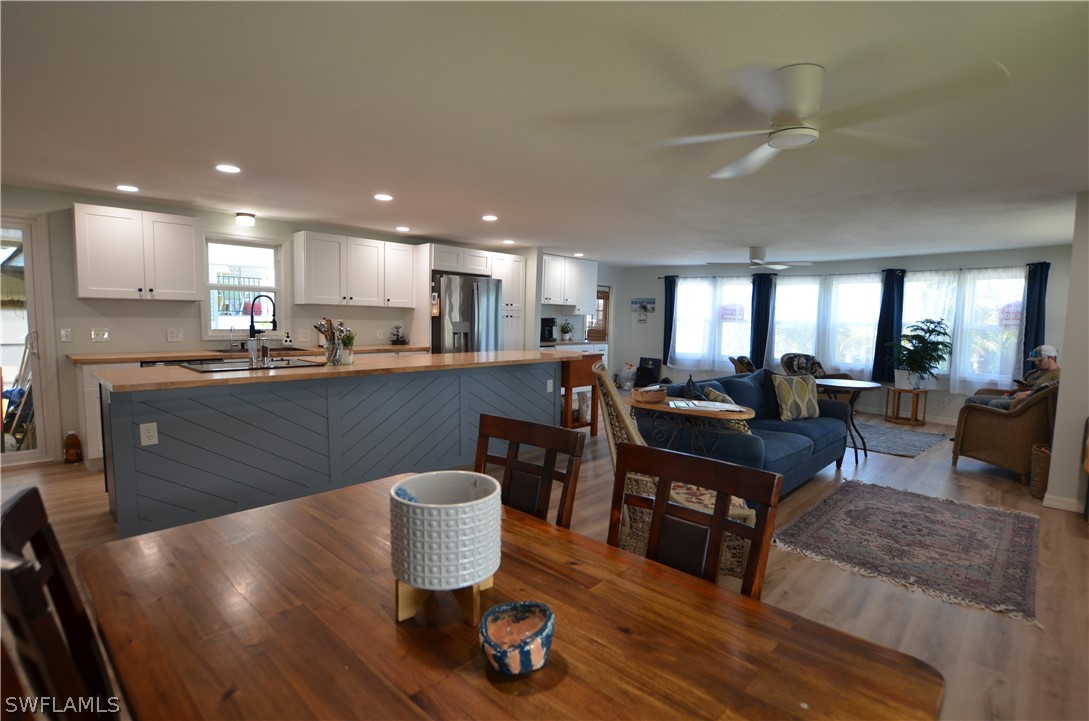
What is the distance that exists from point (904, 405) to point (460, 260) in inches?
255

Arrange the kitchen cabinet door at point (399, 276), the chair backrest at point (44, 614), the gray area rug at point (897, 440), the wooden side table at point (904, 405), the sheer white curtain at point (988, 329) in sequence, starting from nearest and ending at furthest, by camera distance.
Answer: the chair backrest at point (44, 614) < the gray area rug at point (897, 440) < the kitchen cabinet door at point (399, 276) < the sheer white curtain at point (988, 329) < the wooden side table at point (904, 405)

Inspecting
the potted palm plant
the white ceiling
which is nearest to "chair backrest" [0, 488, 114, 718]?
the white ceiling

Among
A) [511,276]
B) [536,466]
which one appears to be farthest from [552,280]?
[536,466]

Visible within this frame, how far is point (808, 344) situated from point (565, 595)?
8.33 meters

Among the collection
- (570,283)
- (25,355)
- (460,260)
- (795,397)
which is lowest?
(795,397)

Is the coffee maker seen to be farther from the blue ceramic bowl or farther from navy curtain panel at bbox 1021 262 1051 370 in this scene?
the blue ceramic bowl

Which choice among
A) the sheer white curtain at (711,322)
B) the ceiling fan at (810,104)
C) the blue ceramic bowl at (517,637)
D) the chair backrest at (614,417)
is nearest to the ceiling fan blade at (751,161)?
the ceiling fan at (810,104)

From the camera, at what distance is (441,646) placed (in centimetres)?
88

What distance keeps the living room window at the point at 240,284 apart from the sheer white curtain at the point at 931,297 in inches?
317

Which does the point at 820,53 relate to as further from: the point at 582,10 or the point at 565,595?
the point at 565,595

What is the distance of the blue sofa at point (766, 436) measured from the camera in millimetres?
3432

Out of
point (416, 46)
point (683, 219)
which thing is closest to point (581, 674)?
point (416, 46)

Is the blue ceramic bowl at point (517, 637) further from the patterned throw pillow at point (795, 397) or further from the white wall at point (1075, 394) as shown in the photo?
the white wall at point (1075, 394)

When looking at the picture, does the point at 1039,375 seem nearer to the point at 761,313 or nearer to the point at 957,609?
the point at 761,313
